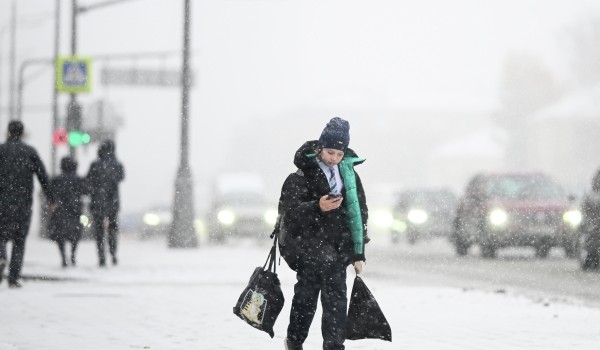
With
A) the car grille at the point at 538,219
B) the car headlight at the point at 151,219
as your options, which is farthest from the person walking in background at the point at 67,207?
the car headlight at the point at 151,219

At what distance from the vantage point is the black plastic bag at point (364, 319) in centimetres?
798

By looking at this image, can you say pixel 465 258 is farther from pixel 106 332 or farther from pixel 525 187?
pixel 106 332

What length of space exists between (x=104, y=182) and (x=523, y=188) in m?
8.70

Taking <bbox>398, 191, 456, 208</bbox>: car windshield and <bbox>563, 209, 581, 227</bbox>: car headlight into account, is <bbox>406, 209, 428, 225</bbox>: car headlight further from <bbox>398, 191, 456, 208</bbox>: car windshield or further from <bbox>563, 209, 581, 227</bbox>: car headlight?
<bbox>563, 209, 581, 227</bbox>: car headlight

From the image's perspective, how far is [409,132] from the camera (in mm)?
162250

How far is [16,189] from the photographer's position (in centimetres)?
1394

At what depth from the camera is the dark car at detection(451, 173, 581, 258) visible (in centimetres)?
2216

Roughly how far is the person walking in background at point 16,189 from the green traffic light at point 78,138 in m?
13.1

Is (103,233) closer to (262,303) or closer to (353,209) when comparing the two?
(262,303)

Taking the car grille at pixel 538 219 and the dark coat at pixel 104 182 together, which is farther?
the car grille at pixel 538 219

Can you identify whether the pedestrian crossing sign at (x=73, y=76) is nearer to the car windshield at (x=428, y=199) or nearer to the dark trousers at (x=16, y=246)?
the car windshield at (x=428, y=199)

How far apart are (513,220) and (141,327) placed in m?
12.6

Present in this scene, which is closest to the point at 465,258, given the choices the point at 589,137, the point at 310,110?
the point at 589,137

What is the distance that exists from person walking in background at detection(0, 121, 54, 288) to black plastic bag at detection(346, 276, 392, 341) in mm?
6681
